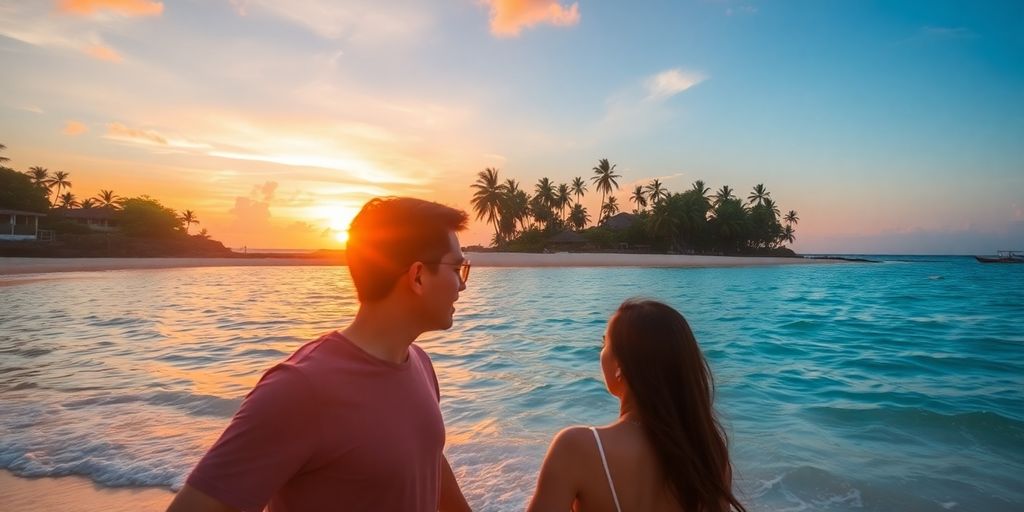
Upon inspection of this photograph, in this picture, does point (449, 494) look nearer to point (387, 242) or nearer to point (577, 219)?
point (387, 242)

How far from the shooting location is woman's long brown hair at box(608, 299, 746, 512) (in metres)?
1.82

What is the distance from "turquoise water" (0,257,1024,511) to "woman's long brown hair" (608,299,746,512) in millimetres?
2908

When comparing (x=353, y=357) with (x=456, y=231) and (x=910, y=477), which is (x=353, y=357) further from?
(x=910, y=477)

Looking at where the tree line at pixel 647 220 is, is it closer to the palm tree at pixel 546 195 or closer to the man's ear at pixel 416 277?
the palm tree at pixel 546 195

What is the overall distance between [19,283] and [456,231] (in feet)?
111

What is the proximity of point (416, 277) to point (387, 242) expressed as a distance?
14 centimetres

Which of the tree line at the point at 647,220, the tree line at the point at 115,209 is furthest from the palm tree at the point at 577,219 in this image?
the tree line at the point at 115,209

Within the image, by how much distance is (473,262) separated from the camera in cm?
5703

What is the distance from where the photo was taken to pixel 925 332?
15.7 meters

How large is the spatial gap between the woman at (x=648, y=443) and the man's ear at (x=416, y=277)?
0.65 m

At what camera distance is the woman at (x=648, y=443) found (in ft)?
5.90

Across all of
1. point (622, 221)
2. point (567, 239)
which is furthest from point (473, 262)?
point (622, 221)

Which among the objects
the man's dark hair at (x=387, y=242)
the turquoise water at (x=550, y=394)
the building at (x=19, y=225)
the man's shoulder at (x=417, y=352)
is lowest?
the turquoise water at (x=550, y=394)

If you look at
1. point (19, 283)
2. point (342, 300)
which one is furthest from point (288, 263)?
point (342, 300)
